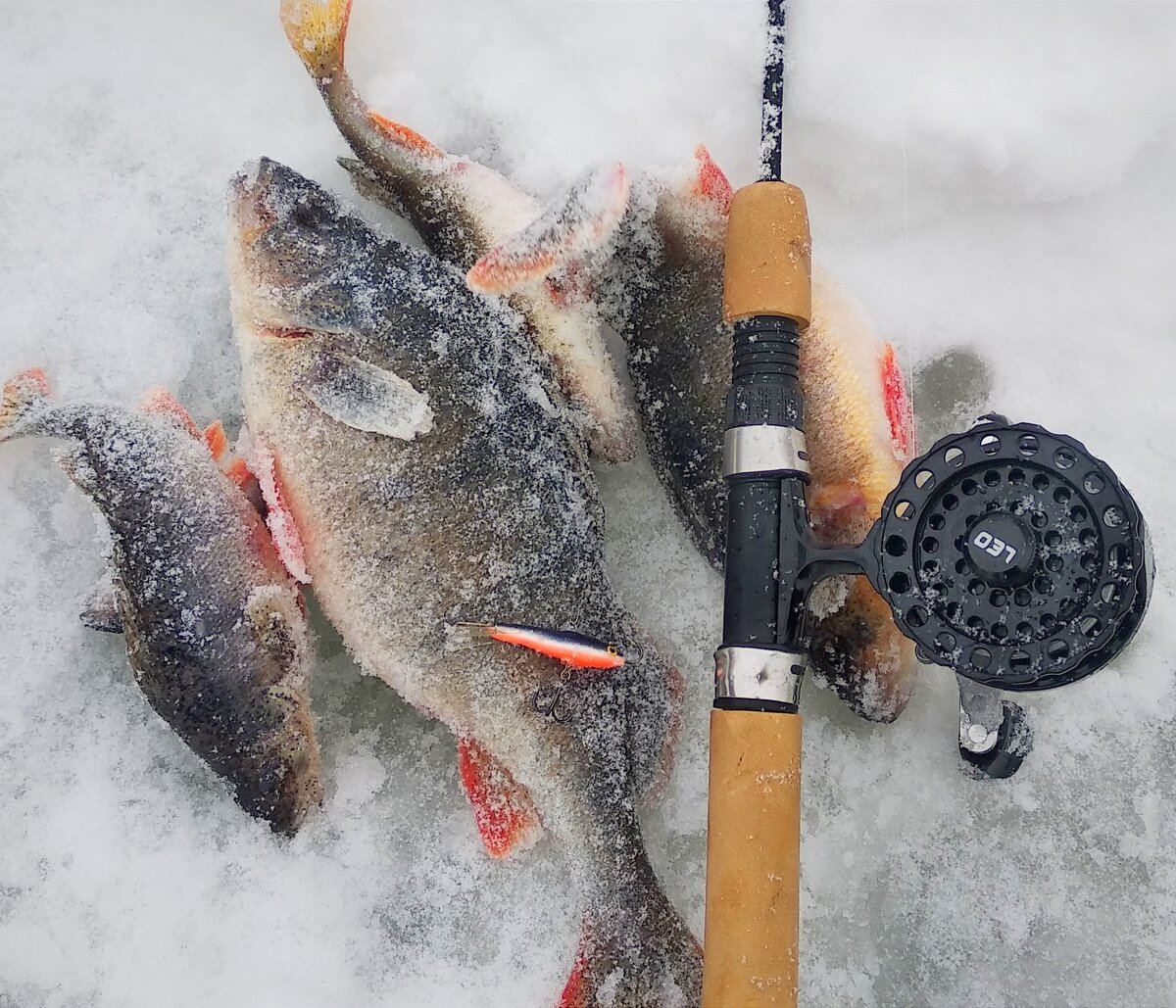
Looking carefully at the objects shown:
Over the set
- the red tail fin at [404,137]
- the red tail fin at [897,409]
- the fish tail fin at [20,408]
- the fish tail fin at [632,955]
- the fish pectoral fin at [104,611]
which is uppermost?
the red tail fin at [404,137]

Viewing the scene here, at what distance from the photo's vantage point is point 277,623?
175cm

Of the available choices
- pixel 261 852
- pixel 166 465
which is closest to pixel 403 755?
pixel 261 852

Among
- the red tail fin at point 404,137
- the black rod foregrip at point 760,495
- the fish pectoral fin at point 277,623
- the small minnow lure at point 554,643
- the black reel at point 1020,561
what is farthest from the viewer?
the red tail fin at point 404,137

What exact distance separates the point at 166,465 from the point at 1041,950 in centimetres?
178

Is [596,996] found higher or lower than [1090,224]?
lower

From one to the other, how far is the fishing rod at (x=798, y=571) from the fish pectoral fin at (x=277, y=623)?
0.76 metres

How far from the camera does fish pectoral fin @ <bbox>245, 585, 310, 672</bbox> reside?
5.67 ft

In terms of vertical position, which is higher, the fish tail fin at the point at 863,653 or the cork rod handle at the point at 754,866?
the fish tail fin at the point at 863,653

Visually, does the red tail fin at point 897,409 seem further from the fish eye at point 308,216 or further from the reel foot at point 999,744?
the fish eye at point 308,216

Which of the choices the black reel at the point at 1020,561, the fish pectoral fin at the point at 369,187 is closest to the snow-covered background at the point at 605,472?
the fish pectoral fin at the point at 369,187

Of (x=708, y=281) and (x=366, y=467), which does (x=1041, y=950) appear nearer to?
(x=708, y=281)

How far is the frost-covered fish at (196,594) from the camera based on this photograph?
1.68 metres

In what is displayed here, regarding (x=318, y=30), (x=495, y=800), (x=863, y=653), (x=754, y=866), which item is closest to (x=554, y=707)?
(x=495, y=800)

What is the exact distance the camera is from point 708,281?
1.81m
